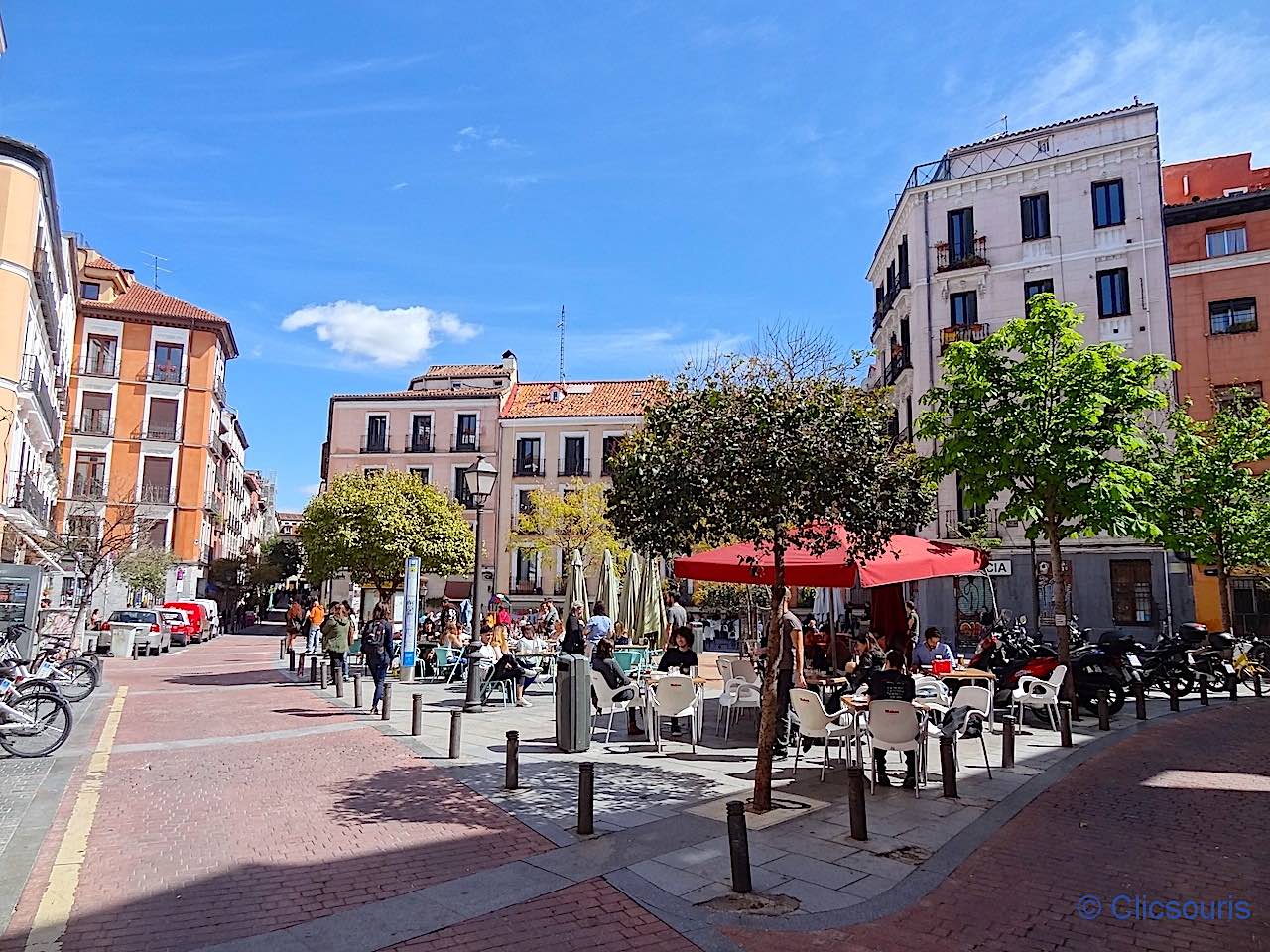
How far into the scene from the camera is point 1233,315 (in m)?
28.1

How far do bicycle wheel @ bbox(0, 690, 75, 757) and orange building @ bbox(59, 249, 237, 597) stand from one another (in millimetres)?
33894

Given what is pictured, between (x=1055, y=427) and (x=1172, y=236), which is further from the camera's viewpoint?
(x=1172, y=236)

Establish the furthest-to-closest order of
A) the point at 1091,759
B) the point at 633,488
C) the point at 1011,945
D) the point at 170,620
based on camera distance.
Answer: the point at 170,620
the point at 1091,759
the point at 633,488
the point at 1011,945

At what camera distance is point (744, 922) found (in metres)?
5.12

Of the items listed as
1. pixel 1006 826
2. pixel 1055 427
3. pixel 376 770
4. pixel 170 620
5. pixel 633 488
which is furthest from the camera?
pixel 170 620

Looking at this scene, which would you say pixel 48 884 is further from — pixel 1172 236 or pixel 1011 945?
pixel 1172 236

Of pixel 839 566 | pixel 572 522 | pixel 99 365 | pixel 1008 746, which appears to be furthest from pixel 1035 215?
pixel 99 365

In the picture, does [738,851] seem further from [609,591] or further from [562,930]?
[609,591]

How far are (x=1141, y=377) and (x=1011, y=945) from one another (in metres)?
11.2

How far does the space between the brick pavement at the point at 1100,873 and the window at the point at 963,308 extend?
73.0ft

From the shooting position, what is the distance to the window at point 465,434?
47656 mm

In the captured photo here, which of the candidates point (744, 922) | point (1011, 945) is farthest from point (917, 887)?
point (744, 922)

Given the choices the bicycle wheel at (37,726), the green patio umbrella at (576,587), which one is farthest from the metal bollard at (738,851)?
the green patio umbrella at (576,587)

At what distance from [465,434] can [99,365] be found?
1796 cm
